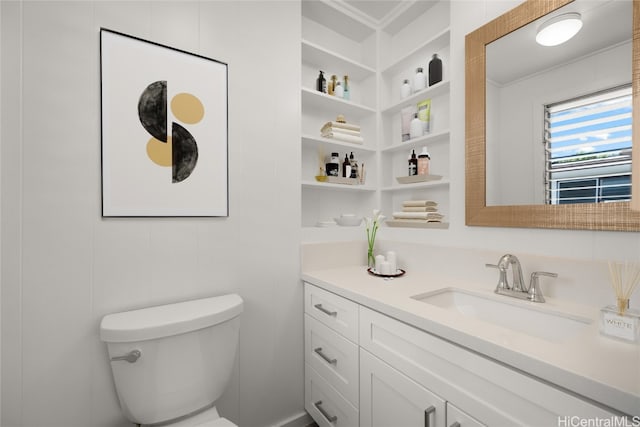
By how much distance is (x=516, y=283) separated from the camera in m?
1.14

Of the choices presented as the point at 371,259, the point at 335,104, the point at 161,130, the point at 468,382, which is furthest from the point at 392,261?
the point at 161,130

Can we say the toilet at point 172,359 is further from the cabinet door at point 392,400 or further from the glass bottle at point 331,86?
the glass bottle at point 331,86

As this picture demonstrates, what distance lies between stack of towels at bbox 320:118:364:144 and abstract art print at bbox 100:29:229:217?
2.16ft

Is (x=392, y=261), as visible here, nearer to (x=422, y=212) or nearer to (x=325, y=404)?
(x=422, y=212)

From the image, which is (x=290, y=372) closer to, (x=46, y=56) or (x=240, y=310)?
(x=240, y=310)

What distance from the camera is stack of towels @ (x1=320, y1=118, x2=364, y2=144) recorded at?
1733 millimetres

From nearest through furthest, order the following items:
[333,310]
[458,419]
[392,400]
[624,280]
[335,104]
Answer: [458,419]
[624,280]
[392,400]
[333,310]
[335,104]

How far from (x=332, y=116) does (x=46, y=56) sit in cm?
144

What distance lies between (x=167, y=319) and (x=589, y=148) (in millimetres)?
1682

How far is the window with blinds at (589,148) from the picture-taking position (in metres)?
0.95

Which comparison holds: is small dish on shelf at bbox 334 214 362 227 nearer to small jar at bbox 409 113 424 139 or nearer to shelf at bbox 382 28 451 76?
small jar at bbox 409 113 424 139

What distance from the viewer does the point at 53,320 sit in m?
0.98

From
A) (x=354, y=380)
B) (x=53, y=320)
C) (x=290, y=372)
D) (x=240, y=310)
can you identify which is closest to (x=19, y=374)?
(x=53, y=320)

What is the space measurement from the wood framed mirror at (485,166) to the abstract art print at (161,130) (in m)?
1.18
